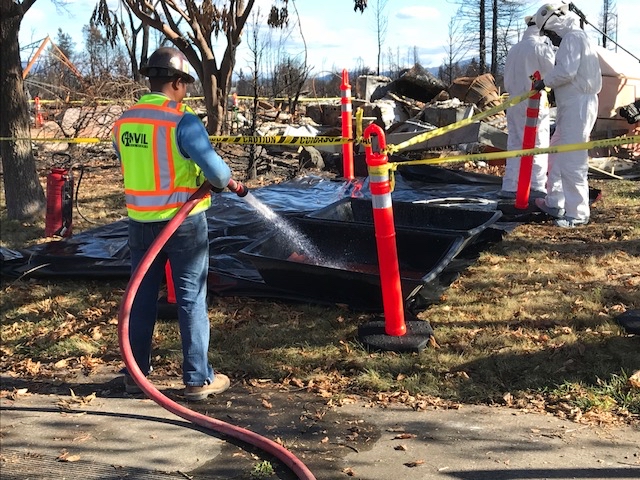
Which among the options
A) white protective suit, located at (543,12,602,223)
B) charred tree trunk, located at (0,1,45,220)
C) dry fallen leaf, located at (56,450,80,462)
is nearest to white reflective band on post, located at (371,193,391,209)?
dry fallen leaf, located at (56,450,80,462)

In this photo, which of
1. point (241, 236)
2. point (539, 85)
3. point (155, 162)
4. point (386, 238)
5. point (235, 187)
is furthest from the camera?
point (539, 85)

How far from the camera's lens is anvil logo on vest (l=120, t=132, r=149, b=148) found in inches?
136

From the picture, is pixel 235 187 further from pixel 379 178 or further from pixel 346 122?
pixel 346 122

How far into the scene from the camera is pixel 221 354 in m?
4.34

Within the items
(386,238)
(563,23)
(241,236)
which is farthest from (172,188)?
(563,23)

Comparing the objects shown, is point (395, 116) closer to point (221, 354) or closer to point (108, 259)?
point (108, 259)

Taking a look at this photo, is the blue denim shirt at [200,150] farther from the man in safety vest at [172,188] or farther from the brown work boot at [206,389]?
the brown work boot at [206,389]

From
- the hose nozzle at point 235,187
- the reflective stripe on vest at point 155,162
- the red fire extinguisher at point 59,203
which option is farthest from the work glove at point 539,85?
the red fire extinguisher at point 59,203

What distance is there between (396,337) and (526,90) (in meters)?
4.92

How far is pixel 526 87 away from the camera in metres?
8.01

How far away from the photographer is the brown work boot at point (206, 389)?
366cm

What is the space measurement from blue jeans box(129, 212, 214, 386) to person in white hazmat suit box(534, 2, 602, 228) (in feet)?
14.9

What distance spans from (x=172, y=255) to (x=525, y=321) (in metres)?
2.40

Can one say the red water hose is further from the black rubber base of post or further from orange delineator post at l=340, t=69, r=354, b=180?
orange delineator post at l=340, t=69, r=354, b=180
